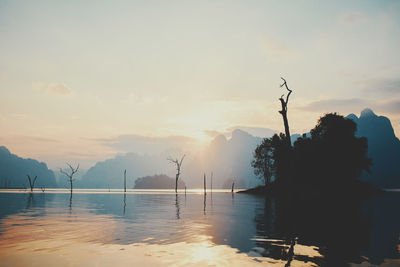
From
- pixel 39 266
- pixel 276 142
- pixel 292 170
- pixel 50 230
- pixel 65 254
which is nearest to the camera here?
pixel 39 266

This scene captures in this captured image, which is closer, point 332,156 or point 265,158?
point 332,156

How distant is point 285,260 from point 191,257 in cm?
394

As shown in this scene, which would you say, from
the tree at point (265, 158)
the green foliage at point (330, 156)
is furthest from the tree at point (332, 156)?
the tree at point (265, 158)

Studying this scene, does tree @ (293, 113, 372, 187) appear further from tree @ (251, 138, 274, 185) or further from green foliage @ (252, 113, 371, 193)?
tree @ (251, 138, 274, 185)

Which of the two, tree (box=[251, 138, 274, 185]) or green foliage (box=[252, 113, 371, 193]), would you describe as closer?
green foliage (box=[252, 113, 371, 193])

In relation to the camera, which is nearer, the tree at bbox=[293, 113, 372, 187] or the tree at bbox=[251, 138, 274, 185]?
the tree at bbox=[293, 113, 372, 187]

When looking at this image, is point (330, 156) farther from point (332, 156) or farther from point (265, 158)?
point (265, 158)

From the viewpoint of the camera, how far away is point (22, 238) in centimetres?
1712

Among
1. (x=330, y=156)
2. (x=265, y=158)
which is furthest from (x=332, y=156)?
(x=265, y=158)

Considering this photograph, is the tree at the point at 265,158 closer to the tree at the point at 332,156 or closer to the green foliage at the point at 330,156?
the green foliage at the point at 330,156

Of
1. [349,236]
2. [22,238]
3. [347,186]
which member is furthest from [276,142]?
[22,238]

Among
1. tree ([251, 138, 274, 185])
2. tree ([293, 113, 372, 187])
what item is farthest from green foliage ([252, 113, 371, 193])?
tree ([251, 138, 274, 185])

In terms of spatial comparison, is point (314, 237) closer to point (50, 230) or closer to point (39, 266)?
point (39, 266)

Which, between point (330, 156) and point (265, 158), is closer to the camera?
point (330, 156)
